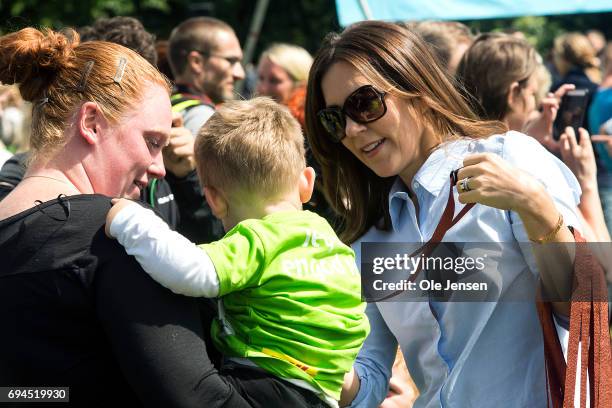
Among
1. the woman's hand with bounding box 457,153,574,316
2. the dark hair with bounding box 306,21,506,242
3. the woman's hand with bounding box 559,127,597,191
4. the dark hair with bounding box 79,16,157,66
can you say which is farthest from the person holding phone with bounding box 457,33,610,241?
the woman's hand with bounding box 457,153,574,316

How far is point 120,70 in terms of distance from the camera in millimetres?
2189

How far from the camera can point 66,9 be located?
1661 centimetres

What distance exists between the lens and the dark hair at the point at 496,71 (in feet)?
14.5

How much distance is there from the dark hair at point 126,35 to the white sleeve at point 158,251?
102 inches

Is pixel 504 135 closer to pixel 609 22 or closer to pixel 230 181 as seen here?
pixel 230 181

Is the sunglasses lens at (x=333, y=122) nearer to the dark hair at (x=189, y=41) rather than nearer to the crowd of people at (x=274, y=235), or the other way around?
the crowd of people at (x=274, y=235)

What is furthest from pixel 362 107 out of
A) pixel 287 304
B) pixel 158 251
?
pixel 158 251

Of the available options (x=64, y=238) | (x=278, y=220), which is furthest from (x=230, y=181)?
(x=64, y=238)

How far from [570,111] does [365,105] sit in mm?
2101

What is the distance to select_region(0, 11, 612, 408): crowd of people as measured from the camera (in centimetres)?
198

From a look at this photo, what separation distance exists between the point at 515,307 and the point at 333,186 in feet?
3.18

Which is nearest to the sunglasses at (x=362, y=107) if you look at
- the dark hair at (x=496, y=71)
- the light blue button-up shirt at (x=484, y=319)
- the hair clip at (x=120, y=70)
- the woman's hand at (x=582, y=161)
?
the light blue button-up shirt at (x=484, y=319)

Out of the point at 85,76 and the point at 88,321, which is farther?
the point at 85,76

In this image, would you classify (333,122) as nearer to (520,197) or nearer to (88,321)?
(520,197)
